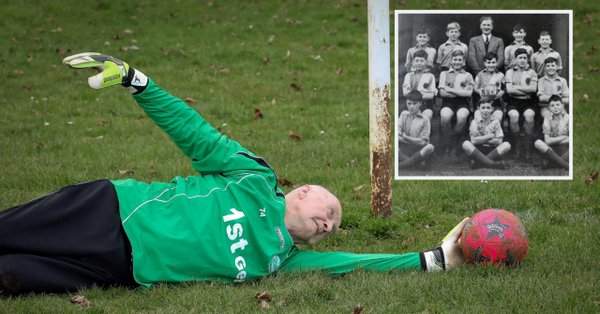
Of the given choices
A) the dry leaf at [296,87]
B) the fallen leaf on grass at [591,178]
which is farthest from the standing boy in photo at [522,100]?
the dry leaf at [296,87]

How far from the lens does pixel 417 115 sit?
7750 millimetres

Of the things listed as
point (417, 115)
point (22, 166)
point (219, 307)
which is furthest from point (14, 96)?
point (219, 307)

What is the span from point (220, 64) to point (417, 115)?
7.18 m

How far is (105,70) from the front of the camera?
207 inches

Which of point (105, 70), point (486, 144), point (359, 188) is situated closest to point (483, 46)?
point (486, 144)

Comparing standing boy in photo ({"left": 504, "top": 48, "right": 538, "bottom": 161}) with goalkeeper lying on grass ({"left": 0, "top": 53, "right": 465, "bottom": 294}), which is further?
standing boy in photo ({"left": 504, "top": 48, "right": 538, "bottom": 161})

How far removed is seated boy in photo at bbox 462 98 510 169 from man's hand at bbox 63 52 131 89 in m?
3.61

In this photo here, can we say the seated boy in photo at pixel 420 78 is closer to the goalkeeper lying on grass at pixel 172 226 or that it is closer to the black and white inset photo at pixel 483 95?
the black and white inset photo at pixel 483 95

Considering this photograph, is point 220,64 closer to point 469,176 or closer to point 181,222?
point 469,176

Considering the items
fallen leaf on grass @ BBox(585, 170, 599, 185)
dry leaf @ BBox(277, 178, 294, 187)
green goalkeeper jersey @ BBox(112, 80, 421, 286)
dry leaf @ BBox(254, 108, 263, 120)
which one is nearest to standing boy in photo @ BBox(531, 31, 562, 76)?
fallen leaf on grass @ BBox(585, 170, 599, 185)

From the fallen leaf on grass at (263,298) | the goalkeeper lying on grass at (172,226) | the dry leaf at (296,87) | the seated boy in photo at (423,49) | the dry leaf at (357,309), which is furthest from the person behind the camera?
the dry leaf at (296,87)

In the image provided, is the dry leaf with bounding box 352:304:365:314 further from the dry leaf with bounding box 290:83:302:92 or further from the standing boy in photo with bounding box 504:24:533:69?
the dry leaf with bounding box 290:83:302:92

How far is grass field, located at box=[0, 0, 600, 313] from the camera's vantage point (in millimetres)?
5148

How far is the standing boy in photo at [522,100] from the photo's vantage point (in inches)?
307
